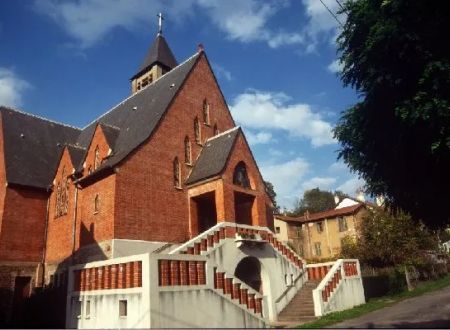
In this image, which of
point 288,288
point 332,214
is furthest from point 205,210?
point 332,214

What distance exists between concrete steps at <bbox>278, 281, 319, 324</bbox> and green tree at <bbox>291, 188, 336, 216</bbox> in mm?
58527

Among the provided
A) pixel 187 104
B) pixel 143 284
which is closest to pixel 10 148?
pixel 187 104

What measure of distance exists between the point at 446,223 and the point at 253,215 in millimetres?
11116

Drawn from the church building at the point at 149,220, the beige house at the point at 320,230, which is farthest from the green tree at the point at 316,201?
the church building at the point at 149,220

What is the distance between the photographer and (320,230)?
176 ft

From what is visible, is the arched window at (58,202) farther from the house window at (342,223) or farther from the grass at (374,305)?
the house window at (342,223)

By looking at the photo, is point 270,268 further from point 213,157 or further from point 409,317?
point 213,157

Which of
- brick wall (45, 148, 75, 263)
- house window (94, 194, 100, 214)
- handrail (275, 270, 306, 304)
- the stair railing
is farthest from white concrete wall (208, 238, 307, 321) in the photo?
brick wall (45, 148, 75, 263)

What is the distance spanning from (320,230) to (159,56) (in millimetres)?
32402

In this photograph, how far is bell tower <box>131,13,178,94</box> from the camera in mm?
35281

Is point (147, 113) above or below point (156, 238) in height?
A: above

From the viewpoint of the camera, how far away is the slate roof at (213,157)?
21366mm

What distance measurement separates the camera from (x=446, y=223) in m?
12.7

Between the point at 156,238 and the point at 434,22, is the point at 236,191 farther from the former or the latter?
the point at 434,22
